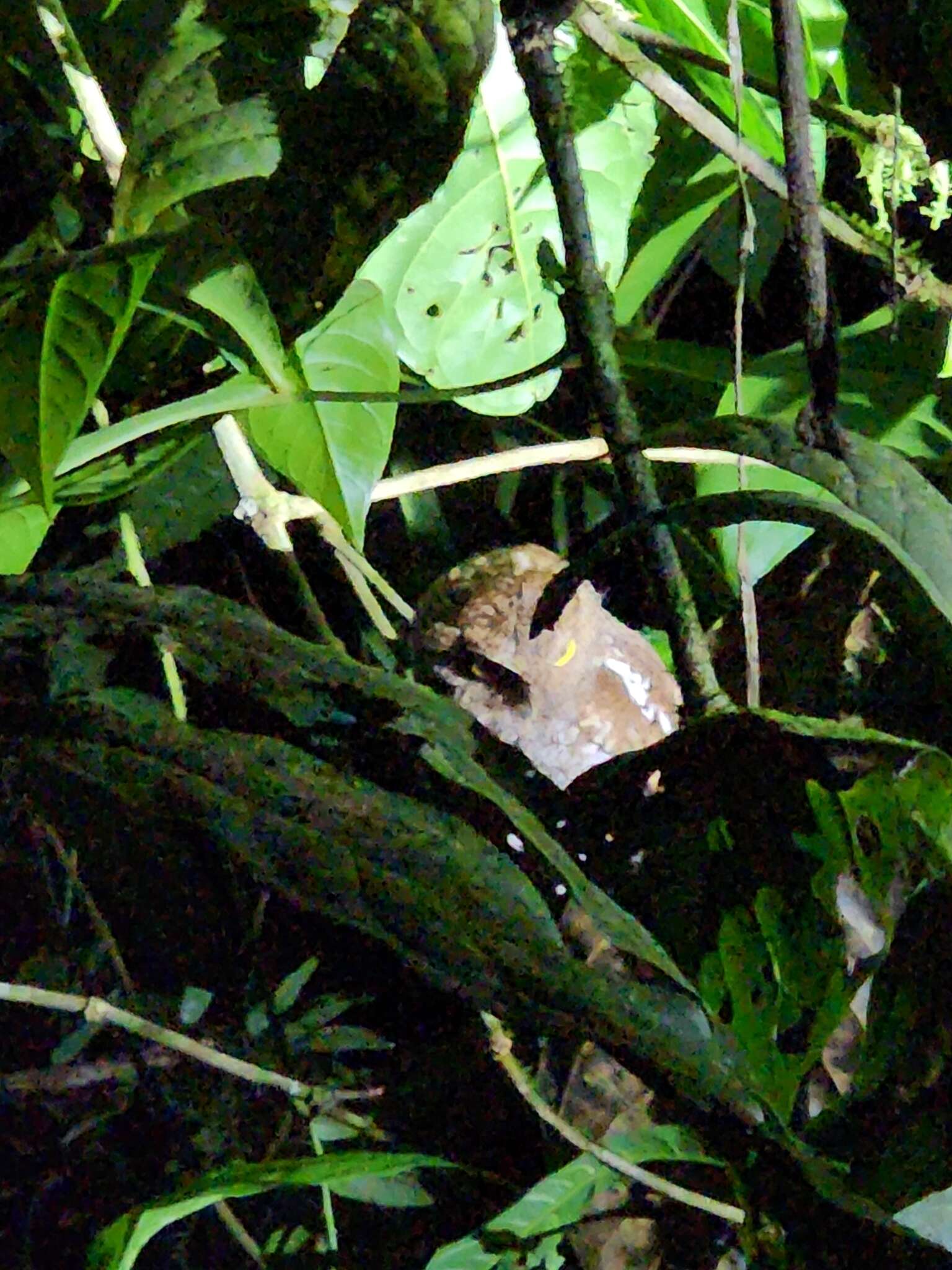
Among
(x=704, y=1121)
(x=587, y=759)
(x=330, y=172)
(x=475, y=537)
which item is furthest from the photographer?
(x=475, y=537)

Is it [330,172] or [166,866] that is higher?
[330,172]

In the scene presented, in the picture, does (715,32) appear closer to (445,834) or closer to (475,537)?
(475,537)

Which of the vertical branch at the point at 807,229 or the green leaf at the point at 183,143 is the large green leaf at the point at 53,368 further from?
the vertical branch at the point at 807,229

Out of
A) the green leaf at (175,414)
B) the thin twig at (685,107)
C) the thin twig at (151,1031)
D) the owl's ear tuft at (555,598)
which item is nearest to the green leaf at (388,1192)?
the thin twig at (151,1031)

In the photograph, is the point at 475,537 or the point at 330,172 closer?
the point at 330,172

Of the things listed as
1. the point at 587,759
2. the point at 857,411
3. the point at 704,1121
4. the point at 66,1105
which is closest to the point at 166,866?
the point at 66,1105

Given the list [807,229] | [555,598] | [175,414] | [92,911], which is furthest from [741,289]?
[92,911]

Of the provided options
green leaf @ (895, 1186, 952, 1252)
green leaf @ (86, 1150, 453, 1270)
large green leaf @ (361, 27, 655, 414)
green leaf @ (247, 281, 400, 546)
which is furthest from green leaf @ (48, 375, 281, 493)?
green leaf @ (895, 1186, 952, 1252)

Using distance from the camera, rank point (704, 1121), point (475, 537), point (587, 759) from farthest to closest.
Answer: point (475, 537) < point (587, 759) < point (704, 1121)

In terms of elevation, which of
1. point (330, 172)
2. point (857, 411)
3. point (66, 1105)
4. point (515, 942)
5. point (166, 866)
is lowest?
point (66, 1105)
